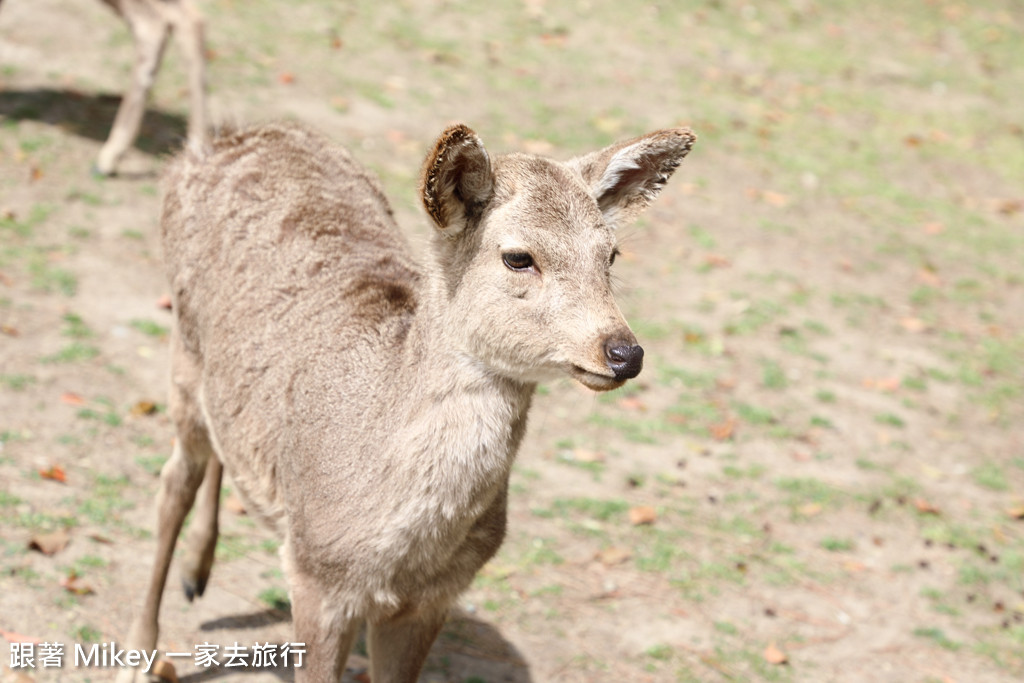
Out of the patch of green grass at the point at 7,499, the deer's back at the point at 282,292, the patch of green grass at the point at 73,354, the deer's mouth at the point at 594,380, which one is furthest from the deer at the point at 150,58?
the deer's mouth at the point at 594,380

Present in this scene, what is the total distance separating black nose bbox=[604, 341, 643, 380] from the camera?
10.4 ft

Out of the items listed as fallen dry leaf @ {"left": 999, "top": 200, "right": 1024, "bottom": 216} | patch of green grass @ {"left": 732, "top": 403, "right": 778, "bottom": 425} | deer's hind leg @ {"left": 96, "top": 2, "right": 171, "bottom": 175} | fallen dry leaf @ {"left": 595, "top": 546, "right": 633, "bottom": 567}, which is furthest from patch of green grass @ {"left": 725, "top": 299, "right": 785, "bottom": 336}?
deer's hind leg @ {"left": 96, "top": 2, "right": 171, "bottom": 175}

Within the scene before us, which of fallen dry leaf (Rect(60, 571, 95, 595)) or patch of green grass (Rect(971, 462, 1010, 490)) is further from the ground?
patch of green grass (Rect(971, 462, 1010, 490))

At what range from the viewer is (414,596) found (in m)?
3.62

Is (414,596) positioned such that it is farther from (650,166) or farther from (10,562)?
(10,562)

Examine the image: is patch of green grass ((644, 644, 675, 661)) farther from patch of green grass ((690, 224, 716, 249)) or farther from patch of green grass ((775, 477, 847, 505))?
patch of green grass ((690, 224, 716, 249))

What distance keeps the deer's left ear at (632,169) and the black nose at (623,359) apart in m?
0.72

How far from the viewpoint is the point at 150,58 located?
324 inches

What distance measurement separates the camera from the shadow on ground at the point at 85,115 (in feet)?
27.9

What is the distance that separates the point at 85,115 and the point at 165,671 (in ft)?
18.3

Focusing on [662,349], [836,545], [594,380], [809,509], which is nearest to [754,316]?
[662,349]

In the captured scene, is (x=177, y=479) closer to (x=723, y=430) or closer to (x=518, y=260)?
(x=518, y=260)

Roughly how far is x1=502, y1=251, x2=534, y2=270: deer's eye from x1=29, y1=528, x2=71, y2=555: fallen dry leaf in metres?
2.73

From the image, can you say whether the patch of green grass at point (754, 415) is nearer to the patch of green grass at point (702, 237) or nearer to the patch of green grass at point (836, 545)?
the patch of green grass at point (836, 545)
